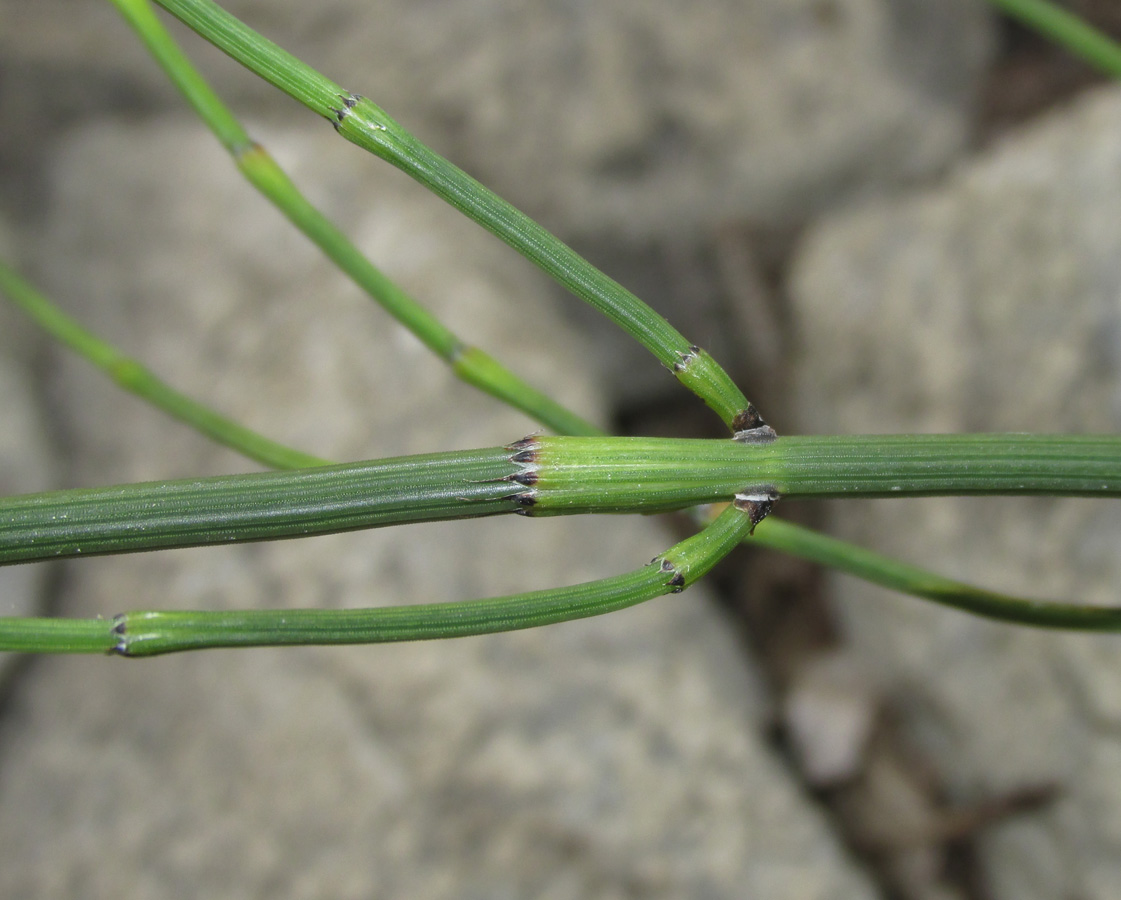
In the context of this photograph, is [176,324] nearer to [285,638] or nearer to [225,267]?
[225,267]

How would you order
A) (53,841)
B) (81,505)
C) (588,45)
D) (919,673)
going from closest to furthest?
(81,505) < (53,841) < (919,673) < (588,45)

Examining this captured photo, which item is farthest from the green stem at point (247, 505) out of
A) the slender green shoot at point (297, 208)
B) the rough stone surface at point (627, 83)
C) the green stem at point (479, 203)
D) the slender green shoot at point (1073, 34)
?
the rough stone surface at point (627, 83)

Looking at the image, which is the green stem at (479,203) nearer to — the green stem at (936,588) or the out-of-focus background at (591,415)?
the green stem at (936,588)

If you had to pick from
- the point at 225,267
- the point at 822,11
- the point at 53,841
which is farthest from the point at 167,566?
the point at 822,11

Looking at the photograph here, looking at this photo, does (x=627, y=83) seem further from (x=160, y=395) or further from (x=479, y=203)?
(x=479, y=203)

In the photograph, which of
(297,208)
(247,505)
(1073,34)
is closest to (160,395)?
(297,208)

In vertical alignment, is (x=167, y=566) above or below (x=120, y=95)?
below
